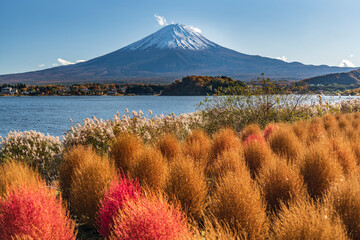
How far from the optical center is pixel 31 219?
309 cm

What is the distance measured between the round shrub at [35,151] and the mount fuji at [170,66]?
140777mm

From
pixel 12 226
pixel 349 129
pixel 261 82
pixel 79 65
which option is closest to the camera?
pixel 12 226

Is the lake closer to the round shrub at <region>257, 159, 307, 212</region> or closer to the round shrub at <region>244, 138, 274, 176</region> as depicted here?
the round shrub at <region>244, 138, 274, 176</region>

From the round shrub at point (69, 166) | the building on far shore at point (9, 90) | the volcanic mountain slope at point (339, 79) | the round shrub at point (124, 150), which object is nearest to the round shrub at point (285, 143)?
the round shrub at point (124, 150)

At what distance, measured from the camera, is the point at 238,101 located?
11.9 meters

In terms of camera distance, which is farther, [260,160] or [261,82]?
[261,82]

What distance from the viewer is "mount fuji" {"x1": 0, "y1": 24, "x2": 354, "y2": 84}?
155375mm

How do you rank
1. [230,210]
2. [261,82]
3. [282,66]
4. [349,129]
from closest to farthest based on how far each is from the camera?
[230,210] < [349,129] < [261,82] < [282,66]

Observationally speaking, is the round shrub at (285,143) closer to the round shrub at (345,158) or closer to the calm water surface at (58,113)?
the round shrub at (345,158)

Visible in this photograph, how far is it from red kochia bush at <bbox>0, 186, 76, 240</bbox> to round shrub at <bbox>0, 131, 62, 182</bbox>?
4.28 metres

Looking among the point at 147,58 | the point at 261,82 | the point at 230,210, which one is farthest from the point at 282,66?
the point at 230,210

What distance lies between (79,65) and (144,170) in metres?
196

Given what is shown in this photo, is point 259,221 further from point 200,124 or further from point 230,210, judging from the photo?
point 200,124

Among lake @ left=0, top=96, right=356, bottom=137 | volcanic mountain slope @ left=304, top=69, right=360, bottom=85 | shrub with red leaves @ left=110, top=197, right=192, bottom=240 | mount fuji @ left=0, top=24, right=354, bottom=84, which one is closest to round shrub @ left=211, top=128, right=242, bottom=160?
shrub with red leaves @ left=110, top=197, right=192, bottom=240
